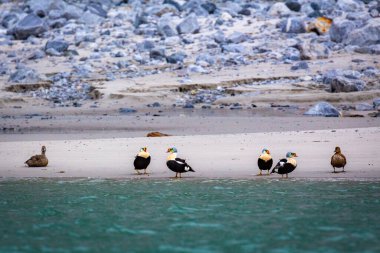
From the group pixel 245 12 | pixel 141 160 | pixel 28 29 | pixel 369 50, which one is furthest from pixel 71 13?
pixel 141 160

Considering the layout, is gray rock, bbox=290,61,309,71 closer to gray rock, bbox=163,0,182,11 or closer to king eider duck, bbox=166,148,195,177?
gray rock, bbox=163,0,182,11

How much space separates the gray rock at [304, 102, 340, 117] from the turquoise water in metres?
7.85

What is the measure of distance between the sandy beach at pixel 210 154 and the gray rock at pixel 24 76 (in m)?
11.0

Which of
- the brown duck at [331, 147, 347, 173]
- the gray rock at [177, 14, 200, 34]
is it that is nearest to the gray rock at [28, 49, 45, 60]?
the gray rock at [177, 14, 200, 34]

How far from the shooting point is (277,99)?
2162 cm

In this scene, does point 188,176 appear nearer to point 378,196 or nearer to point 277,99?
point 378,196

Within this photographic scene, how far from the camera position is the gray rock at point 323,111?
18.7m

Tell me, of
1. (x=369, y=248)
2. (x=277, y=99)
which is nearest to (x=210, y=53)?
(x=277, y=99)

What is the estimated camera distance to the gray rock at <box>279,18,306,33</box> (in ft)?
103

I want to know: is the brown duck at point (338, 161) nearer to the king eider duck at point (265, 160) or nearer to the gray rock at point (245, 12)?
the king eider duck at point (265, 160)

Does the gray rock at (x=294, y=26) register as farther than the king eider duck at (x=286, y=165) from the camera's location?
Yes

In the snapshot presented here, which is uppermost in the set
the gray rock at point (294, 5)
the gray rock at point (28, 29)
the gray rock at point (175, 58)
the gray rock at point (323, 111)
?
the gray rock at point (294, 5)

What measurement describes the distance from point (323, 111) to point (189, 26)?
1540cm

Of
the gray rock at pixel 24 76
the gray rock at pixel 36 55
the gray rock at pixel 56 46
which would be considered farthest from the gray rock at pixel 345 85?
the gray rock at pixel 36 55
